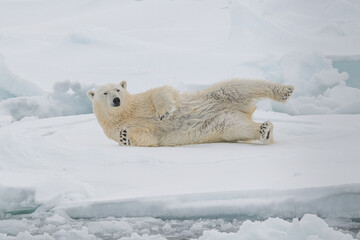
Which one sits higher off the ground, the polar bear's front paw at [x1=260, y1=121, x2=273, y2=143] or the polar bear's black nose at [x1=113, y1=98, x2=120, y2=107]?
the polar bear's black nose at [x1=113, y1=98, x2=120, y2=107]

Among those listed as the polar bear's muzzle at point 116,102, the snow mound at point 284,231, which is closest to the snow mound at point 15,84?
the polar bear's muzzle at point 116,102

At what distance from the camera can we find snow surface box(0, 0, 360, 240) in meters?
2.70

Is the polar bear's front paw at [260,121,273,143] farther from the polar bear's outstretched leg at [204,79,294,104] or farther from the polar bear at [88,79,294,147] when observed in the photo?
the polar bear's outstretched leg at [204,79,294,104]

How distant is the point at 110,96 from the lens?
13.9ft

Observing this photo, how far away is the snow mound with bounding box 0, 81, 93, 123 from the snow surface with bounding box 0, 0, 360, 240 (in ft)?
0.05

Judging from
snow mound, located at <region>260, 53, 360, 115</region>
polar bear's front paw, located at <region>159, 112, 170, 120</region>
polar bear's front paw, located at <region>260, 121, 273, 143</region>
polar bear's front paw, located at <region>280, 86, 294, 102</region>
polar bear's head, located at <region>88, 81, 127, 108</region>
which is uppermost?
snow mound, located at <region>260, 53, 360, 115</region>

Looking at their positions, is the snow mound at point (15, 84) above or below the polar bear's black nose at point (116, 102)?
above

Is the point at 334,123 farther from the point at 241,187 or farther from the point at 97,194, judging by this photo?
the point at 97,194

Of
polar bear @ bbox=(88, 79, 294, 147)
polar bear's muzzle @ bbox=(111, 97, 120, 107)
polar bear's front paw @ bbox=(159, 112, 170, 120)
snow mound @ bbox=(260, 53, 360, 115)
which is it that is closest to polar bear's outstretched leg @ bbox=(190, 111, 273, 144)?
polar bear @ bbox=(88, 79, 294, 147)

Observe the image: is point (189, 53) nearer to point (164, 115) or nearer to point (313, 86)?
point (313, 86)

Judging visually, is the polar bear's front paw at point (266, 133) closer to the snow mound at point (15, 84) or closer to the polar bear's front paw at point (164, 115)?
the polar bear's front paw at point (164, 115)

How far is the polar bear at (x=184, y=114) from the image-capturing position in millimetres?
4160

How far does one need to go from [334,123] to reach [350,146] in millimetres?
1212

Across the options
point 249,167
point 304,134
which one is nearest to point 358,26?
point 304,134
